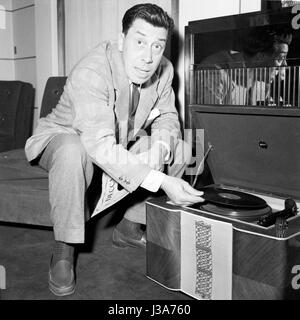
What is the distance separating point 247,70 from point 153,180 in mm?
487

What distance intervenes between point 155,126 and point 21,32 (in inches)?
81.8

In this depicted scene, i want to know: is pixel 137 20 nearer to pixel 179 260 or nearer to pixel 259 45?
pixel 259 45

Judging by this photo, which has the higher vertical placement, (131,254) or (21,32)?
(21,32)

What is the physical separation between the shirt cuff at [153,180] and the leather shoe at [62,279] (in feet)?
1.27

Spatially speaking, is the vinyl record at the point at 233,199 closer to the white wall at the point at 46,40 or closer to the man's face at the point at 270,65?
the man's face at the point at 270,65

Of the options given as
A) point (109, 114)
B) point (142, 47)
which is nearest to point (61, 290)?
point (109, 114)

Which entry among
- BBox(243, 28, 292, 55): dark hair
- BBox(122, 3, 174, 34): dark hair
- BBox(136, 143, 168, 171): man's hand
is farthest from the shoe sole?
BBox(243, 28, 292, 55): dark hair

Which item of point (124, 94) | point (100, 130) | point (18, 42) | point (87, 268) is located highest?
point (18, 42)

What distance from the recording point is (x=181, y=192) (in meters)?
1.21

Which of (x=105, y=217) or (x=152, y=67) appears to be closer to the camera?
(x=152, y=67)

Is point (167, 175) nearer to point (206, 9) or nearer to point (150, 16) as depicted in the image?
point (150, 16)

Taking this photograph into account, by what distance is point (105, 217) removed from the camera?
6.67 ft

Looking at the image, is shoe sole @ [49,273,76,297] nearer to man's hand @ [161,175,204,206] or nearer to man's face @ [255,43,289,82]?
man's hand @ [161,175,204,206]
